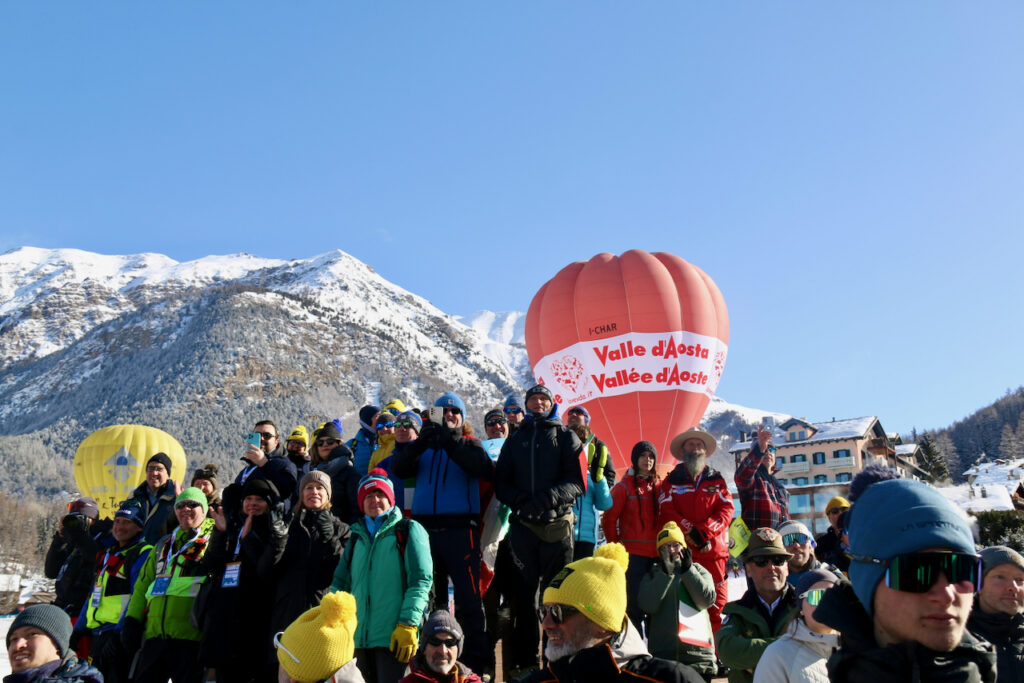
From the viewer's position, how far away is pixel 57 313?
547 feet

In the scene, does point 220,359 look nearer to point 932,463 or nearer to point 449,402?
point 932,463

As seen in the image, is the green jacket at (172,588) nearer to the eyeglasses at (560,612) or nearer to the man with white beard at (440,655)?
the man with white beard at (440,655)

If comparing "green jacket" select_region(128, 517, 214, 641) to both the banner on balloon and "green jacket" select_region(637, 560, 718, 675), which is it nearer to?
"green jacket" select_region(637, 560, 718, 675)

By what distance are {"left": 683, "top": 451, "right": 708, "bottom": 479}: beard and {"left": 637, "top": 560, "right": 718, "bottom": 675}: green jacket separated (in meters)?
1.49

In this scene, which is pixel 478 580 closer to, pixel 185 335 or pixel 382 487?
pixel 382 487

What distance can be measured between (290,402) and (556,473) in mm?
110083

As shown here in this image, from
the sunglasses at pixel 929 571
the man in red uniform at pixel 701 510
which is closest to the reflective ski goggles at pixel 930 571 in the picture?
the sunglasses at pixel 929 571

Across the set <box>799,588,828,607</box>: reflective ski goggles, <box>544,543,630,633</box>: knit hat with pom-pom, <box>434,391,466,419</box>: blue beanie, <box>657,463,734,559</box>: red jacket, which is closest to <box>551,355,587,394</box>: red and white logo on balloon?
<box>657,463,734,559</box>: red jacket

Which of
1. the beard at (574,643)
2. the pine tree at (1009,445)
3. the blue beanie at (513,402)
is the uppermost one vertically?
the pine tree at (1009,445)

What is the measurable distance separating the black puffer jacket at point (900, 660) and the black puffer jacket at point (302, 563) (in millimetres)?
3904

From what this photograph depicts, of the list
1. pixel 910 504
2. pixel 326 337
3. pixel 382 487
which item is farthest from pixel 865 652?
pixel 326 337

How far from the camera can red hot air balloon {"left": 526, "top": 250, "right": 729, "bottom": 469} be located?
1730cm

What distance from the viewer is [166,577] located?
543cm

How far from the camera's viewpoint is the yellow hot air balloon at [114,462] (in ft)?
71.2
